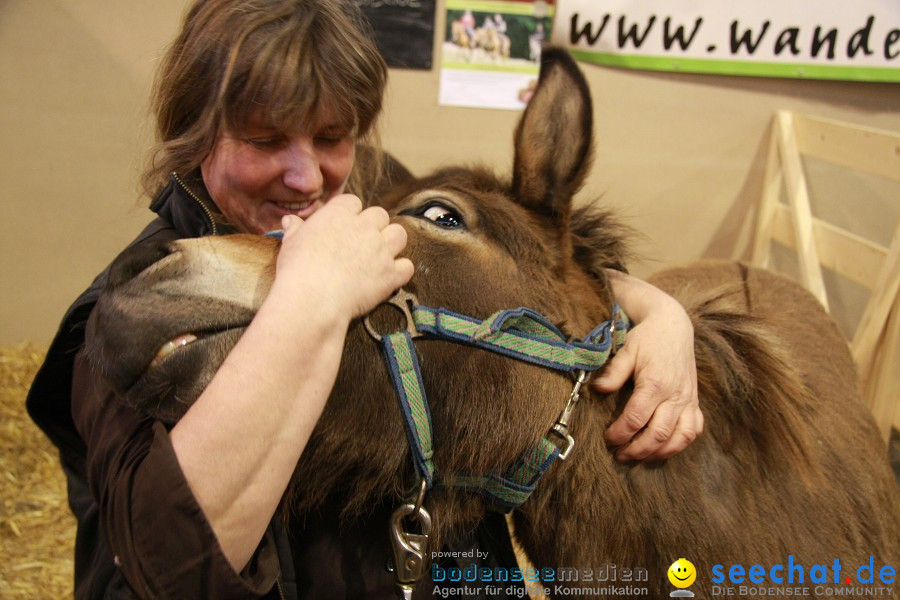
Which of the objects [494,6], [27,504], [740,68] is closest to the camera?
[27,504]

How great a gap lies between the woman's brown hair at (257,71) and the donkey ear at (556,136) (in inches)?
13.5

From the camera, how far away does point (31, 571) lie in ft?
7.06

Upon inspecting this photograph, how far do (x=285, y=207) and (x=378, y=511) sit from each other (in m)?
0.61

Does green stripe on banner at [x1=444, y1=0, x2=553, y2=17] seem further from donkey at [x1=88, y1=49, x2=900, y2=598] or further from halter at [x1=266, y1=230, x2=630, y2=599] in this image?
halter at [x1=266, y1=230, x2=630, y2=599]

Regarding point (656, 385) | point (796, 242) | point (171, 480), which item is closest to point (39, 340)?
point (171, 480)

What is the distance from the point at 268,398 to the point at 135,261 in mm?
300

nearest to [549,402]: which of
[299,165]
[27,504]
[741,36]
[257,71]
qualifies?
[299,165]

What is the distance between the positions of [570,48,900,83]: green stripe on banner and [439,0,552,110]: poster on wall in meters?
0.24

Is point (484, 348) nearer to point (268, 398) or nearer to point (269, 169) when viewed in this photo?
point (268, 398)

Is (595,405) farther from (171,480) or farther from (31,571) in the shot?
(31,571)

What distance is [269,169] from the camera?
46.0 inches

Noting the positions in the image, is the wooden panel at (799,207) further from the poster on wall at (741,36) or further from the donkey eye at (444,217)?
the donkey eye at (444,217)

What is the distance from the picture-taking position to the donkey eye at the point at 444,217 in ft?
3.43

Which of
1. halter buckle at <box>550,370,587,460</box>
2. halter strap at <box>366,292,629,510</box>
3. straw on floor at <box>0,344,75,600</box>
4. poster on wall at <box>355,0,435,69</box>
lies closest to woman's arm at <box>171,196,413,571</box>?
halter strap at <box>366,292,629,510</box>
